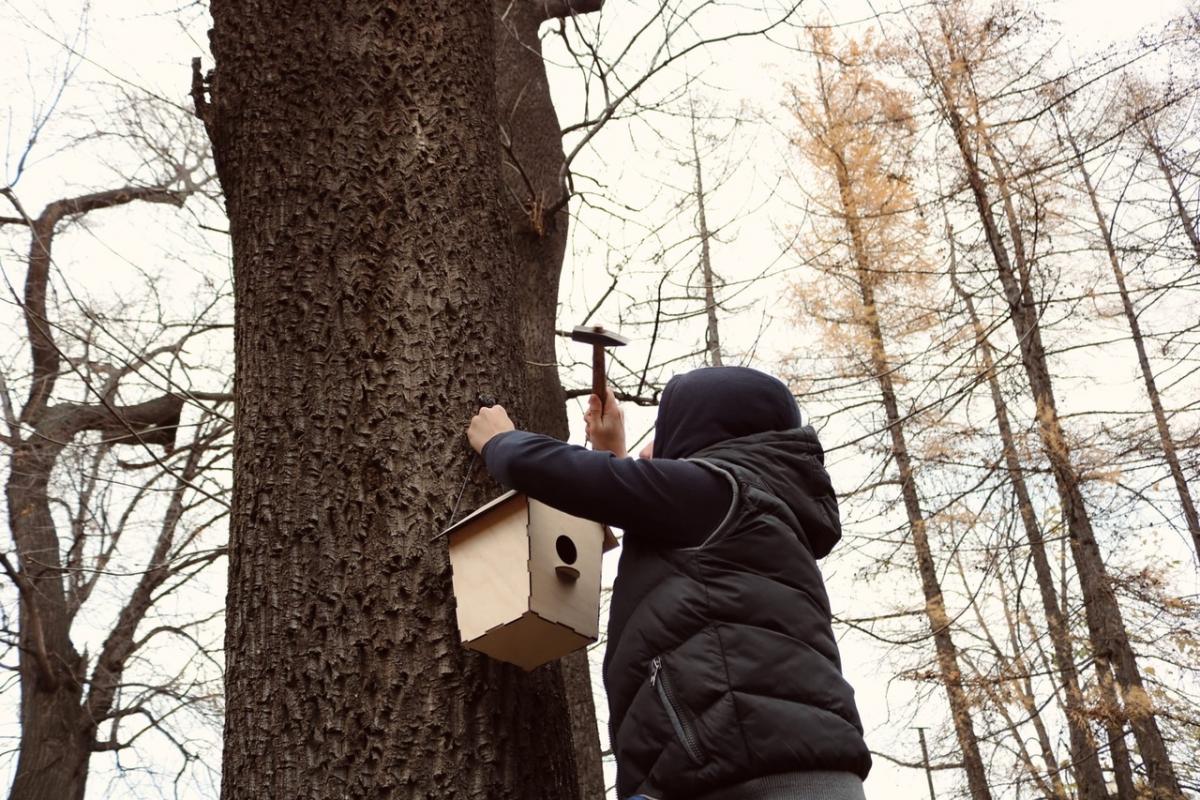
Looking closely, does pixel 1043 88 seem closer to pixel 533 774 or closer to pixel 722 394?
pixel 722 394

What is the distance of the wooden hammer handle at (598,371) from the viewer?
6.78 feet

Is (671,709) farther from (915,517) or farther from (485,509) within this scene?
(915,517)

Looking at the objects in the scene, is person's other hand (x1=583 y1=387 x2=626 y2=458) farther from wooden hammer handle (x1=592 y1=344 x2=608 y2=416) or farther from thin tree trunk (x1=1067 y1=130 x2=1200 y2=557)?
thin tree trunk (x1=1067 y1=130 x2=1200 y2=557)

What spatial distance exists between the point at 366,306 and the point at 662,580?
2.65 ft

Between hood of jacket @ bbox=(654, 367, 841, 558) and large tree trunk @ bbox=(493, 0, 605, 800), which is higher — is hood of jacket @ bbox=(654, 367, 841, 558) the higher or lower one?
the lower one

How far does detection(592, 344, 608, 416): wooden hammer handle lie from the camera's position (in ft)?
6.78

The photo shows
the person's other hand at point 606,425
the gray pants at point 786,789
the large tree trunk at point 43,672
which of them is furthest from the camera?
the large tree trunk at point 43,672

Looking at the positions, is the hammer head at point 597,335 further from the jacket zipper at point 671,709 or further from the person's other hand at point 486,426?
the jacket zipper at point 671,709

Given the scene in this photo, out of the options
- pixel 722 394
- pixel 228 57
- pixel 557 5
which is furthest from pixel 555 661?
pixel 557 5

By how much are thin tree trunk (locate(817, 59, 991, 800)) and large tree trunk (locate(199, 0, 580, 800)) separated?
276 inches

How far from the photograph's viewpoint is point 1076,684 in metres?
7.35

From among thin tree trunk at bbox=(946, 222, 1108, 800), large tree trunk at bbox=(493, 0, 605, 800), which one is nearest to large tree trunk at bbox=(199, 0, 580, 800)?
large tree trunk at bbox=(493, 0, 605, 800)

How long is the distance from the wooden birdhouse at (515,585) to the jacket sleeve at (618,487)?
76mm

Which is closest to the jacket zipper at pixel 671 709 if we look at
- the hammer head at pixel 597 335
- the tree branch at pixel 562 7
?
the hammer head at pixel 597 335
